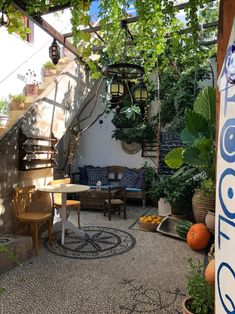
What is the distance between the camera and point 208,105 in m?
3.96

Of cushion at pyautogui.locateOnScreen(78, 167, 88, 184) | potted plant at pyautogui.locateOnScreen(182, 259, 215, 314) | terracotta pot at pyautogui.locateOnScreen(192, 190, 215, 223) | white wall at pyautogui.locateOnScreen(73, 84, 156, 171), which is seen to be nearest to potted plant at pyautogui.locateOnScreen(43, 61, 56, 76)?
white wall at pyautogui.locateOnScreen(73, 84, 156, 171)

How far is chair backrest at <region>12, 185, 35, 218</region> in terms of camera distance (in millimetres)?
3841

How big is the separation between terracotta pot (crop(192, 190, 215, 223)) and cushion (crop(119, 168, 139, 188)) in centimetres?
247

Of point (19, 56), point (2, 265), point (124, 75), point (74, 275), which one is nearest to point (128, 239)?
point (74, 275)

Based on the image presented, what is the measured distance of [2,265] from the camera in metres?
3.17

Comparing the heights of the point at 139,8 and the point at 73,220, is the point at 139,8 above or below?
above

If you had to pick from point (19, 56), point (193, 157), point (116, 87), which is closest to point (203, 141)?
point (193, 157)

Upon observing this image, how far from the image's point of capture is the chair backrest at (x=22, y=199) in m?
3.84

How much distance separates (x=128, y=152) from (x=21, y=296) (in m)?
5.11

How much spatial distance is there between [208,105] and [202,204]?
1.55 m

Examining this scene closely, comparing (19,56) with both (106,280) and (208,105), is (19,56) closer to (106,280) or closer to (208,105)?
(208,105)

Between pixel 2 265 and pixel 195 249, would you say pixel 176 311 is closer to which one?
pixel 195 249

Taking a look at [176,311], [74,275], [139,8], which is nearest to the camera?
[139,8]

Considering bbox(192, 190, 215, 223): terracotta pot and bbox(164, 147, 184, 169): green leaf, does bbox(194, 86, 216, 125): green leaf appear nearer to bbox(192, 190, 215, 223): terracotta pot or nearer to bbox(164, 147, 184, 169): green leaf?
bbox(164, 147, 184, 169): green leaf
